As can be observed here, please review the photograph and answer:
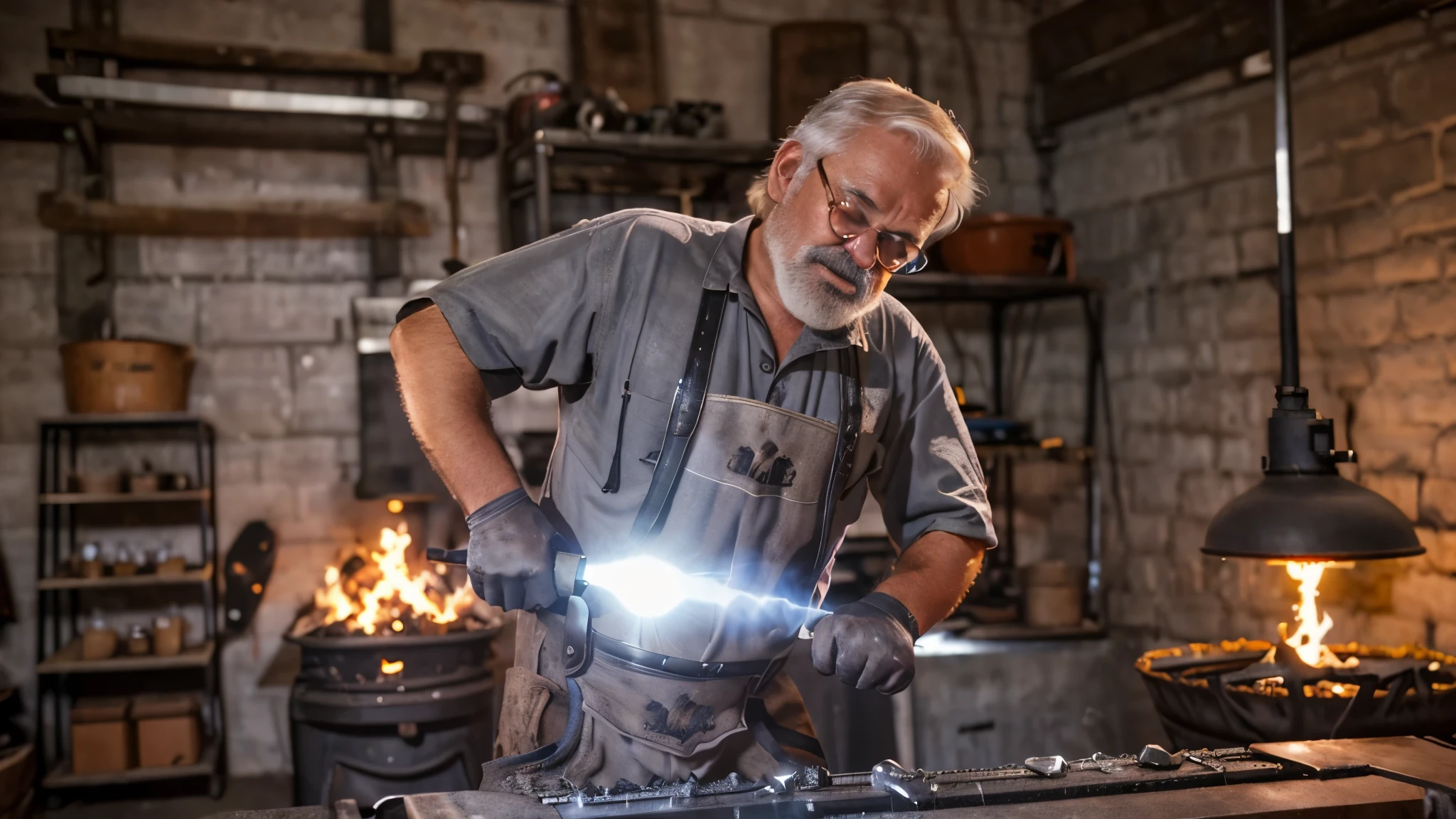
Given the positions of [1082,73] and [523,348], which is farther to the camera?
[1082,73]

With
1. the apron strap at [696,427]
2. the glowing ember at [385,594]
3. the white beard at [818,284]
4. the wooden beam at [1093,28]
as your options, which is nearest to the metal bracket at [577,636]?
the apron strap at [696,427]

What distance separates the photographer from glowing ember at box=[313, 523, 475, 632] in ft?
14.3

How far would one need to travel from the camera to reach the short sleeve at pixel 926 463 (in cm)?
229

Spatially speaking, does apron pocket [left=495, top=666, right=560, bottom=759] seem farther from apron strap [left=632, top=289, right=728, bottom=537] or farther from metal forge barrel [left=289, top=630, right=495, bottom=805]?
metal forge barrel [left=289, top=630, right=495, bottom=805]

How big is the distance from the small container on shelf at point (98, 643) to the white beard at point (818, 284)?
12.5 ft

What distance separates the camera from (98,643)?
4688mm

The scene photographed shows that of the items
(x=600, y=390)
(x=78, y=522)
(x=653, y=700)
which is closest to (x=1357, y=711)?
(x=653, y=700)

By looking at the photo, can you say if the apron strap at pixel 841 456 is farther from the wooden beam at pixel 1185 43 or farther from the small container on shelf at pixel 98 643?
the small container on shelf at pixel 98 643

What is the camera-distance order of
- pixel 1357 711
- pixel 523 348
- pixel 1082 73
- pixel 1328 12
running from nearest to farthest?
pixel 523 348
pixel 1357 711
pixel 1328 12
pixel 1082 73

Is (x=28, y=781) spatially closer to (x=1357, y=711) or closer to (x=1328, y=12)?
(x=1357, y=711)

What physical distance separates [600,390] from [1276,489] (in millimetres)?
1924

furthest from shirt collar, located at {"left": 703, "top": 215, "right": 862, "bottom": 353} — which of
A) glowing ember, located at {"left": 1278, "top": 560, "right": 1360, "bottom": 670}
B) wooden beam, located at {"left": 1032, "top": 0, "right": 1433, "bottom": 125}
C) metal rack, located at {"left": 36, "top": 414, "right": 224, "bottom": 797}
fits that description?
metal rack, located at {"left": 36, "top": 414, "right": 224, "bottom": 797}

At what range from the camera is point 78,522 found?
5035 mm

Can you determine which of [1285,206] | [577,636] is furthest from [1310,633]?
[577,636]
